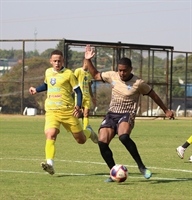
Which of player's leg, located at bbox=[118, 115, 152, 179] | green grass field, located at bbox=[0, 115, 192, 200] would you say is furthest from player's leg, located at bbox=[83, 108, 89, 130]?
player's leg, located at bbox=[118, 115, 152, 179]

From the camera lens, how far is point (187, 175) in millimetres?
11000

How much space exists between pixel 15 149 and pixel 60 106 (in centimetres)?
439

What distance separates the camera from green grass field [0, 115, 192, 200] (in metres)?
8.74

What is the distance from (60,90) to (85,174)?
1508mm

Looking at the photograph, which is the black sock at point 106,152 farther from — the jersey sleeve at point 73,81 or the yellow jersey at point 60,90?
the jersey sleeve at point 73,81

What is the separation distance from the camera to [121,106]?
34.2 feet

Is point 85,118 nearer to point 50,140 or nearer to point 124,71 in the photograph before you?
point 50,140

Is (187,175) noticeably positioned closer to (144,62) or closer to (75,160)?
(75,160)

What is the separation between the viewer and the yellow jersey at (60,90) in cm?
1136

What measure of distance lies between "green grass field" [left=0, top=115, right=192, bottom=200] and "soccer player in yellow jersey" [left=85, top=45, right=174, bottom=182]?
45 centimetres

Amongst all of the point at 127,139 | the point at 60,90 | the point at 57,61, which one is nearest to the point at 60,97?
the point at 60,90

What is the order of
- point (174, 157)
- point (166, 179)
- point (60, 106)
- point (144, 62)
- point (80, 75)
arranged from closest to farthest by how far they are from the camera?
point (166, 179)
point (60, 106)
point (174, 157)
point (80, 75)
point (144, 62)

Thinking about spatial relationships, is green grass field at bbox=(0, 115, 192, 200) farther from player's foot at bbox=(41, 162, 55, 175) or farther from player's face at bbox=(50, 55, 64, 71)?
player's face at bbox=(50, 55, 64, 71)

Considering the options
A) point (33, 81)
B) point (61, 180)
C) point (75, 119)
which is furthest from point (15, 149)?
point (33, 81)
